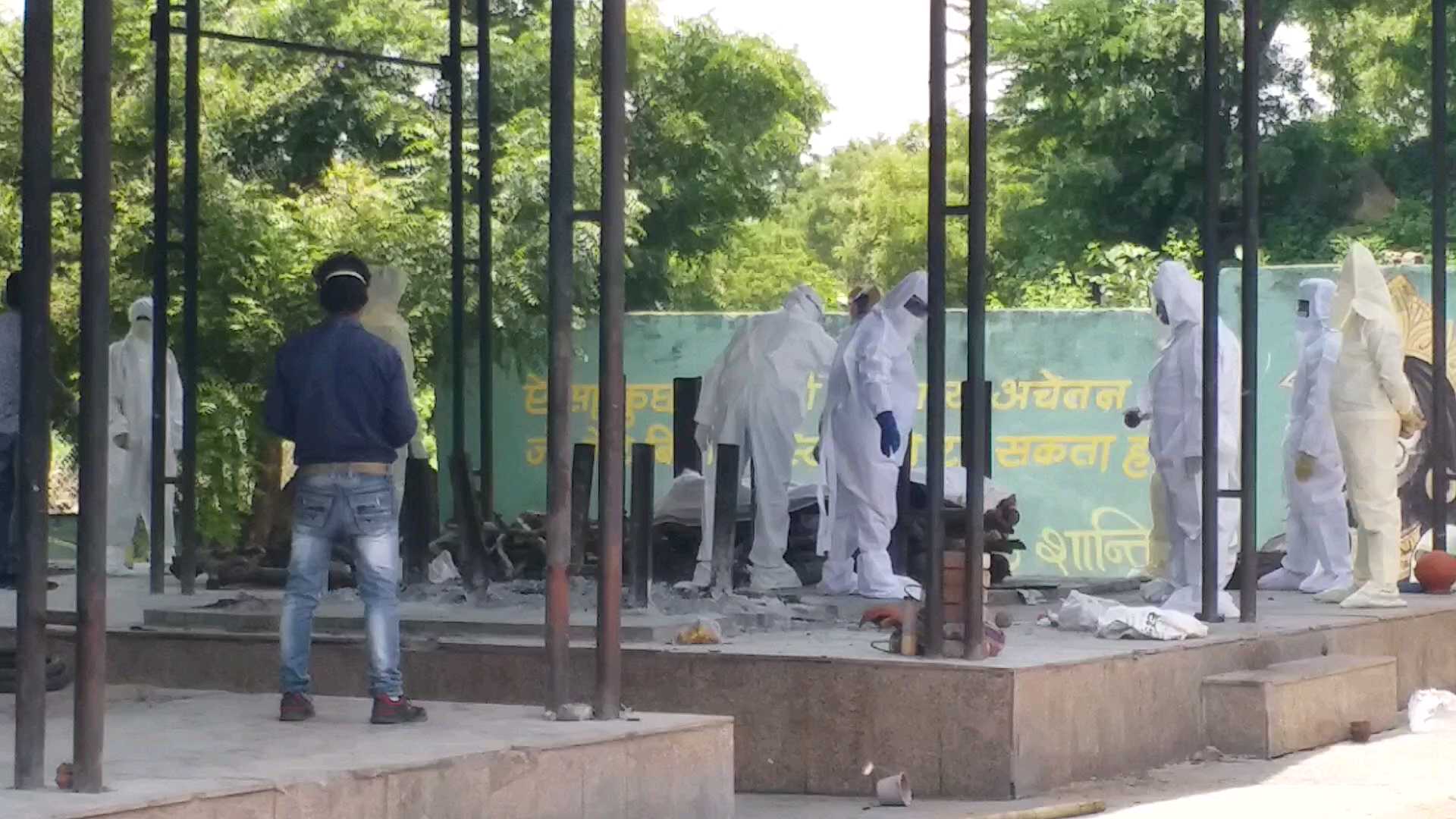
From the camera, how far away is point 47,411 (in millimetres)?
6930

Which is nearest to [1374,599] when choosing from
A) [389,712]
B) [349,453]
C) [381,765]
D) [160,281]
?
[160,281]

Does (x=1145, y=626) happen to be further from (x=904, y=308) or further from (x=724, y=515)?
(x=904, y=308)

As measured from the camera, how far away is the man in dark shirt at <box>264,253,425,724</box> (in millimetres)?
8609

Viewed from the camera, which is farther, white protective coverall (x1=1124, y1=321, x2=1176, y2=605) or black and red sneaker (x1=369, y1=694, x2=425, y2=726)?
white protective coverall (x1=1124, y1=321, x2=1176, y2=605)

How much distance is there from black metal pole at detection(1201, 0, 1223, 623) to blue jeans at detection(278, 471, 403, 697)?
515 cm

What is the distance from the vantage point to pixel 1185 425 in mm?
13852

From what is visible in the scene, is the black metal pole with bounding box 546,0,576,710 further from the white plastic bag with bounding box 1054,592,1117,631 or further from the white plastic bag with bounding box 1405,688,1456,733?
the white plastic bag with bounding box 1405,688,1456,733

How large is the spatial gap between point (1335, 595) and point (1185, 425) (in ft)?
5.88

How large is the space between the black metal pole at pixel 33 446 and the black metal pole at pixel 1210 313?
676 centimetres

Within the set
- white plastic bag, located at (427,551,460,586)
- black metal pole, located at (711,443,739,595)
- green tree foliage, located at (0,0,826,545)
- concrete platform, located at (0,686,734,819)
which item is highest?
green tree foliage, located at (0,0,826,545)

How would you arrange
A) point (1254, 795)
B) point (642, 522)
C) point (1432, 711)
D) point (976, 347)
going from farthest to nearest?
1. point (1432, 711)
2. point (642, 522)
3. point (976, 347)
4. point (1254, 795)

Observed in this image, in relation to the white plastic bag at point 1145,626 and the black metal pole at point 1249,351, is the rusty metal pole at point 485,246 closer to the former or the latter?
the black metal pole at point 1249,351

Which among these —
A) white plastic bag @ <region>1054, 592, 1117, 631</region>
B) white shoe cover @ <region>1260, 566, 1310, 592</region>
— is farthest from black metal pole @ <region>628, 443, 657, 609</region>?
white shoe cover @ <region>1260, 566, 1310, 592</region>

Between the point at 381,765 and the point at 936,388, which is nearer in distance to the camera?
the point at 381,765
